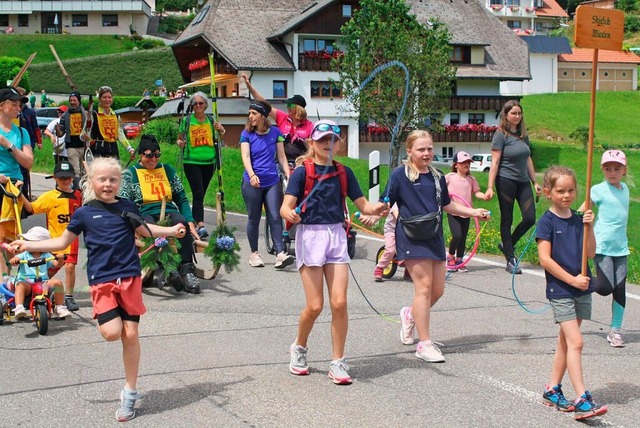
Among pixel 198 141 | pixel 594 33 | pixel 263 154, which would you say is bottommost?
pixel 263 154

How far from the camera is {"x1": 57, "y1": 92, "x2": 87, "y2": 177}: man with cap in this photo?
15.0m

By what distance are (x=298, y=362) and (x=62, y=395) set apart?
165 cm

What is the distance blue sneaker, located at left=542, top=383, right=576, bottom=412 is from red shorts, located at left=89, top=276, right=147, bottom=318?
2.68 meters

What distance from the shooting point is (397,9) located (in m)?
46.9

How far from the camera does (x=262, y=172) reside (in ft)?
39.6

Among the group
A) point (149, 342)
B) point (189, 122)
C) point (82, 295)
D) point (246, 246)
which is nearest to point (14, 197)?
point (82, 295)

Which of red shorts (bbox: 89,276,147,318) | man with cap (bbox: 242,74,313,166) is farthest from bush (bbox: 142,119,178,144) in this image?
red shorts (bbox: 89,276,147,318)

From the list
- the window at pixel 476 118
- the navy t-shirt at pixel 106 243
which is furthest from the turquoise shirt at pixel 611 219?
the window at pixel 476 118

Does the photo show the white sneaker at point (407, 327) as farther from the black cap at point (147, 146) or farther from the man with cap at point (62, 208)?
the black cap at point (147, 146)

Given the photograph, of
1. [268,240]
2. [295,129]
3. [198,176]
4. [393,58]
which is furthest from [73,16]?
[295,129]

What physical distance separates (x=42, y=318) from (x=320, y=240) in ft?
9.42

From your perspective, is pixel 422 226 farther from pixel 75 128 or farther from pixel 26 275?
pixel 75 128

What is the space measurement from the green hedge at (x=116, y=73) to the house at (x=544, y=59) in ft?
121

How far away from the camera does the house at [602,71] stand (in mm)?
104081
